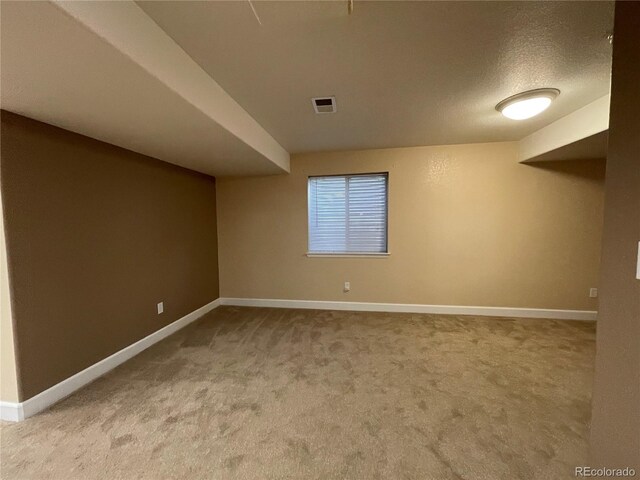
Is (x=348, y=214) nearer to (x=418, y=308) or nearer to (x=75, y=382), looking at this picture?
(x=418, y=308)

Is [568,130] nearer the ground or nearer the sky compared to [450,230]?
nearer the sky

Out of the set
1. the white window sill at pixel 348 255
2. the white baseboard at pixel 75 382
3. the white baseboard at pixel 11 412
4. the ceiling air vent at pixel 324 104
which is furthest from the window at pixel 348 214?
the white baseboard at pixel 11 412

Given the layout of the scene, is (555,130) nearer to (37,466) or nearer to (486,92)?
(486,92)

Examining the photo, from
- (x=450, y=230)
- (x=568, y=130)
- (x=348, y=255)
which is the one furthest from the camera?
(x=348, y=255)

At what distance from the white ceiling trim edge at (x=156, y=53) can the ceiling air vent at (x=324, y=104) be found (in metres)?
0.65

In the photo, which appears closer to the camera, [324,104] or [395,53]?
[395,53]

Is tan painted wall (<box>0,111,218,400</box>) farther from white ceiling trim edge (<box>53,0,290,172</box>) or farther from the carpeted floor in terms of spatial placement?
white ceiling trim edge (<box>53,0,290,172</box>)

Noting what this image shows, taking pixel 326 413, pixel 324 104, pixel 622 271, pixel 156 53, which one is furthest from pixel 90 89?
pixel 622 271

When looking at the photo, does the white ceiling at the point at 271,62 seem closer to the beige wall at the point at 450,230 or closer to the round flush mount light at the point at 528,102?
the round flush mount light at the point at 528,102

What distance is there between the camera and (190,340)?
310cm

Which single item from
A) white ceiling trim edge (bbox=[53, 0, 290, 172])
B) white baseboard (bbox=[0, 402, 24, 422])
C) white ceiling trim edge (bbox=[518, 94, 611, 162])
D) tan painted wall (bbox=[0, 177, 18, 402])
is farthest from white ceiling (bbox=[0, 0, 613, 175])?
white baseboard (bbox=[0, 402, 24, 422])

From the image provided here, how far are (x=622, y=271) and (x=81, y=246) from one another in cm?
322

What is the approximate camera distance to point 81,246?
226 cm

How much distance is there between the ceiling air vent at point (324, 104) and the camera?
2.25 metres
